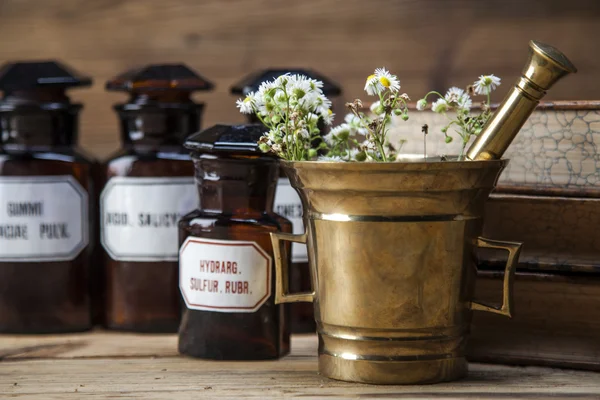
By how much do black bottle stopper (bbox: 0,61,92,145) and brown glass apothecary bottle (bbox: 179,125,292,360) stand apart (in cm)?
23

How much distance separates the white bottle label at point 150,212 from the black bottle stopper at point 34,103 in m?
0.10

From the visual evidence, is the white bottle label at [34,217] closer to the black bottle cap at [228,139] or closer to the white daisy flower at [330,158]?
the black bottle cap at [228,139]

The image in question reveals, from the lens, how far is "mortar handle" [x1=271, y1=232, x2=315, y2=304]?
2.64 feet

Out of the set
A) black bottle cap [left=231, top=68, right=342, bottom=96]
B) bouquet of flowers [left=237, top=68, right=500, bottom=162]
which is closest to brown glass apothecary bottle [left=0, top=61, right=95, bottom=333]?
black bottle cap [left=231, top=68, right=342, bottom=96]

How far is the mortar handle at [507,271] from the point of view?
2.52ft

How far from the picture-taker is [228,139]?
0.84 m

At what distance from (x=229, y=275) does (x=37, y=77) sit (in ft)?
1.16

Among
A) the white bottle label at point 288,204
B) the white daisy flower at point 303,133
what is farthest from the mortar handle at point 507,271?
the white bottle label at point 288,204

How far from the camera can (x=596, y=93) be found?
3.91ft

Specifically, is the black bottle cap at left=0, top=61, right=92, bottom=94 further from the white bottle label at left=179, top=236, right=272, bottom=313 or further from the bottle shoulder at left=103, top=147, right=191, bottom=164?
the white bottle label at left=179, top=236, right=272, bottom=313

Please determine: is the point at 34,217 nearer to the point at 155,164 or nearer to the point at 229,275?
the point at 155,164

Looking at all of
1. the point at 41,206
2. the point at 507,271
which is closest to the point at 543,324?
the point at 507,271

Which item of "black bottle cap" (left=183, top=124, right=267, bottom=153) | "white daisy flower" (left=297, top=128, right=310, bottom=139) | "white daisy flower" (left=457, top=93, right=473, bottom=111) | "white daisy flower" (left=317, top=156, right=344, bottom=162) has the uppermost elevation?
"white daisy flower" (left=457, top=93, right=473, bottom=111)

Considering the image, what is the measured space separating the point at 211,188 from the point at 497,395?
1.09 ft
